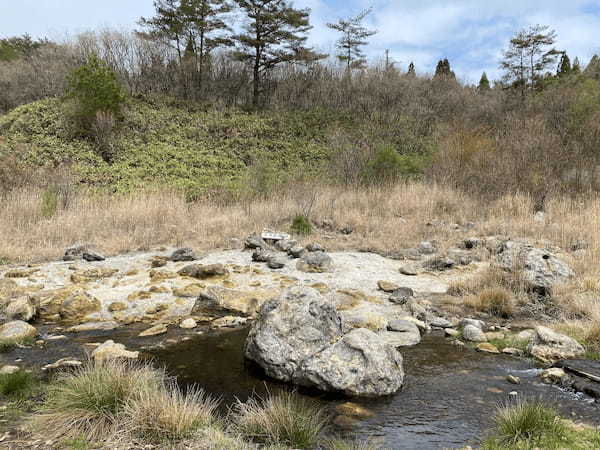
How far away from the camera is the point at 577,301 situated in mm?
5758

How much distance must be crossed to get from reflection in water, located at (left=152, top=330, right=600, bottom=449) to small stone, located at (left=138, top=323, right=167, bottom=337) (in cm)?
48

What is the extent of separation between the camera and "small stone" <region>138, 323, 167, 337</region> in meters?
5.12

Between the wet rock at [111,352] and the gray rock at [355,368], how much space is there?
1.71 metres

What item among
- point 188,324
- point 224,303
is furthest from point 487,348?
point 188,324

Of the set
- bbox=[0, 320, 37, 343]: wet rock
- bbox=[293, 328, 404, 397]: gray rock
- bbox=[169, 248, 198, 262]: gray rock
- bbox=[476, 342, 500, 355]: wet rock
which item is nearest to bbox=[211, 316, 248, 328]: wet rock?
bbox=[293, 328, 404, 397]: gray rock

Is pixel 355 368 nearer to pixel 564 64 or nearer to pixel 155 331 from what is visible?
pixel 155 331

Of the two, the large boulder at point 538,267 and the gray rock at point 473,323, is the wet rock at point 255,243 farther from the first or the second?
the gray rock at point 473,323

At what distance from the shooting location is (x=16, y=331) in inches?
193

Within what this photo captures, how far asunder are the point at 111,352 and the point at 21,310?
191 cm

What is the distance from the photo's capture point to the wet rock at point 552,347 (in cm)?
438

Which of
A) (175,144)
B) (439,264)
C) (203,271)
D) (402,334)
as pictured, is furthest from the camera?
(175,144)

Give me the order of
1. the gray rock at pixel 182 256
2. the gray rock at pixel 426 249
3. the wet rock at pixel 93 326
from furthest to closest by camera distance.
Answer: the gray rock at pixel 426 249
the gray rock at pixel 182 256
the wet rock at pixel 93 326

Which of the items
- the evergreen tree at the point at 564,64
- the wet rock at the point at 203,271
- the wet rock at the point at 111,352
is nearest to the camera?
the wet rock at the point at 111,352

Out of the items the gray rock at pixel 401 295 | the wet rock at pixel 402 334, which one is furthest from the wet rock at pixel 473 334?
the gray rock at pixel 401 295
